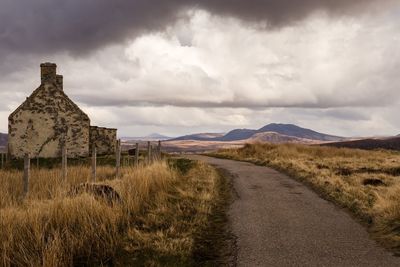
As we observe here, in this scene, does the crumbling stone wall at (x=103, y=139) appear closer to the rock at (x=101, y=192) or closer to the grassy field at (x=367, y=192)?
the grassy field at (x=367, y=192)

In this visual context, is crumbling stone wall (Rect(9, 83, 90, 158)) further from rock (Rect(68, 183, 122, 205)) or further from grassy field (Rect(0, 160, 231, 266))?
grassy field (Rect(0, 160, 231, 266))

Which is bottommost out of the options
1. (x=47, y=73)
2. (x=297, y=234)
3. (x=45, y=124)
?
(x=297, y=234)

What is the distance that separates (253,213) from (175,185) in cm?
493

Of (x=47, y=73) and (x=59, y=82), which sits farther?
(x=59, y=82)

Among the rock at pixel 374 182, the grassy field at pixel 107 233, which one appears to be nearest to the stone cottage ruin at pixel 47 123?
the rock at pixel 374 182

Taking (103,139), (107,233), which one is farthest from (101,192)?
(103,139)

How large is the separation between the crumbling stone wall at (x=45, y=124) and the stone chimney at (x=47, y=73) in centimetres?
38

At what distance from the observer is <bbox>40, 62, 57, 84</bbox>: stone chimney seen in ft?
114

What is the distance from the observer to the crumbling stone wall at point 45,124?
112 feet

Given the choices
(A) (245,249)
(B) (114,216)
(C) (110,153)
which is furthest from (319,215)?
(C) (110,153)

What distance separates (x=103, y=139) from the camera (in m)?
38.2

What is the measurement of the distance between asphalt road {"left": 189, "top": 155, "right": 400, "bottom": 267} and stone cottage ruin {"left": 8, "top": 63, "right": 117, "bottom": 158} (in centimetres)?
2280

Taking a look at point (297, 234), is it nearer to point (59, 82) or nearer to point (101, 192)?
point (101, 192)

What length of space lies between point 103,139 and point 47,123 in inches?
211
